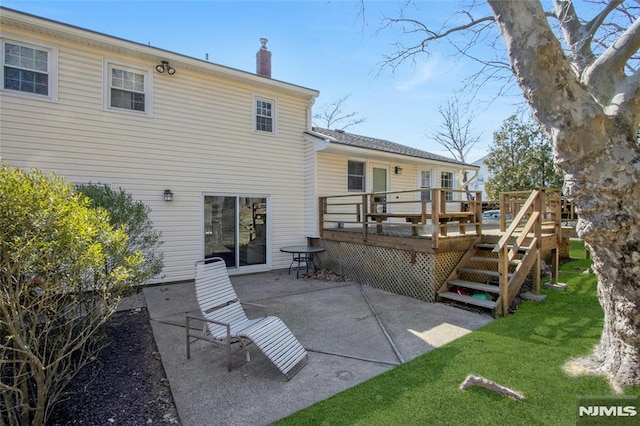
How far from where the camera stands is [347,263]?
848cm

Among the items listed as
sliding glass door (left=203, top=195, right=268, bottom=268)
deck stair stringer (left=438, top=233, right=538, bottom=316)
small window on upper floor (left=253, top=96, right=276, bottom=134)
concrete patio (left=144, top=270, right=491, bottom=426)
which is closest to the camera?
concrete patio (left=144, top=270, right=491, bottom=426)

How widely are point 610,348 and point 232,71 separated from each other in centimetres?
903

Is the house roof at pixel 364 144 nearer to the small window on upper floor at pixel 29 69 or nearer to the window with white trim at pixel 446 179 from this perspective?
the window with white trim at pixel 446 179

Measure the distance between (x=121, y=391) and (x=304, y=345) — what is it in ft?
6.84

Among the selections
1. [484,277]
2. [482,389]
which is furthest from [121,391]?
[484,277]

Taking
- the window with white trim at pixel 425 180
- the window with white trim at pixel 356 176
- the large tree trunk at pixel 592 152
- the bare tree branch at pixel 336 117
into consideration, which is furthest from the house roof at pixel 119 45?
the bare tree branch at pixel 336 117

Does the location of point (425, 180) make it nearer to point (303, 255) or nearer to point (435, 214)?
point (303, 255)

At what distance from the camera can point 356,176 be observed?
10906mm

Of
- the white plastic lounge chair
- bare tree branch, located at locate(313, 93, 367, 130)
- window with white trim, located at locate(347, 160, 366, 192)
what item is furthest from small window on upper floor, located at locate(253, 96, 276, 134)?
bare tree branch, located at locate(313, 93, 367, 130)

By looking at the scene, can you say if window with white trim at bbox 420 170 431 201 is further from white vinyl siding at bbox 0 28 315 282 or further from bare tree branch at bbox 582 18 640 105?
bare tree branch at bbox 582 18 640 105

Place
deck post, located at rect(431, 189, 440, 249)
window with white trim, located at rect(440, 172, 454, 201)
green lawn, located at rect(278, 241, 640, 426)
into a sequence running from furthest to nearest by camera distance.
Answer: window with white trim, located at rect(440, 172, 454, 201), deck post, located at rect(431, 189, 440, 249), green lawn, located at rect(278, 241, 640, 426)

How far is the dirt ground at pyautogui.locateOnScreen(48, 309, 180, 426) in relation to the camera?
279 centimetres

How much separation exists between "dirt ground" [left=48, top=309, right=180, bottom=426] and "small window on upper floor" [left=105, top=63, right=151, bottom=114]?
5.41m

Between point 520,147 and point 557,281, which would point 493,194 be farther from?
point 557,281
